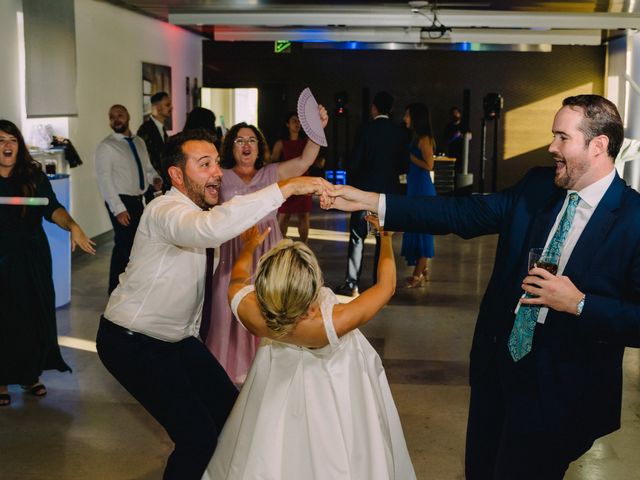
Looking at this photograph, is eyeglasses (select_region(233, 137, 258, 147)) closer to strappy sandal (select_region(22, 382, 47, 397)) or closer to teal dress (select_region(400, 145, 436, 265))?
strappy sandal (select_region(22, 382, 47, 397))

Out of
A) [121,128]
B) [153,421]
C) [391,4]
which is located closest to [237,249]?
[153,421]

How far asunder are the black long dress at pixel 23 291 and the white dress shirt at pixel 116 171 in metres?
1.82

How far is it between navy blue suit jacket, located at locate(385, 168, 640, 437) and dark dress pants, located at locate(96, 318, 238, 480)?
904 millimetres

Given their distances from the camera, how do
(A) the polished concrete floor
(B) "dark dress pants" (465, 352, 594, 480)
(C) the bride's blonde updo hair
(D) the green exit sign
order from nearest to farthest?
1. (C) the bride's blonde updo hair
2. (B) "dark dress pants" (465, 352, 594, 480)
3. (A) the polished concrete floor
4. (D) the green exit sign

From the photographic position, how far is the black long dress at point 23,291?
180 inches

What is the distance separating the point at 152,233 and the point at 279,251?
1.99ft

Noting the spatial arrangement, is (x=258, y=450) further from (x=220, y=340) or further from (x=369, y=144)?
(x=369, y=144)

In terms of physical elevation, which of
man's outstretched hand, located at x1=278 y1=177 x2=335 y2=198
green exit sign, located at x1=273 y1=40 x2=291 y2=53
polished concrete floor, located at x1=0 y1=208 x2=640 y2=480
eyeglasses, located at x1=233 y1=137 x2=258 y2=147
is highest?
green exit sign, located at x1=273 y1=40 x2=291 y2=53

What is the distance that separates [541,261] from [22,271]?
3.19 metres

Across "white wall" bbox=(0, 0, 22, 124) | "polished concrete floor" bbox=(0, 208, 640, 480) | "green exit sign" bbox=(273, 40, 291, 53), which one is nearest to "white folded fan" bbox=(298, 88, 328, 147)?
"polished concrete floor" bbox=(0, 208, 640, 480)

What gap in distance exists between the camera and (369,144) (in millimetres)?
7125

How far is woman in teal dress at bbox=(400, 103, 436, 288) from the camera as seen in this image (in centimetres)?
748

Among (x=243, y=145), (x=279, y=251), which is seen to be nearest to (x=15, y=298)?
(x=243, y=145)

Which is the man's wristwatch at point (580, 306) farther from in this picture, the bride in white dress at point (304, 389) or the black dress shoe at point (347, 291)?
the black dress shoe at point (347, 291)
